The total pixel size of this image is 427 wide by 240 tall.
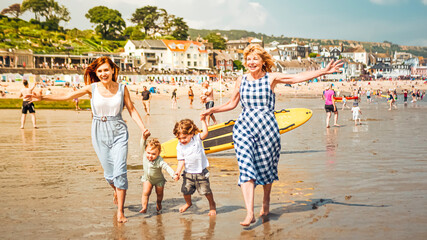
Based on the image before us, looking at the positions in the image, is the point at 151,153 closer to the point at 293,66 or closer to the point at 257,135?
the point at 257,135

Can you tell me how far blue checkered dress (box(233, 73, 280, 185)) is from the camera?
16.0ft

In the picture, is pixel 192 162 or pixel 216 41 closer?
pixel 192 162

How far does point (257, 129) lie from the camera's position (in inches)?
196

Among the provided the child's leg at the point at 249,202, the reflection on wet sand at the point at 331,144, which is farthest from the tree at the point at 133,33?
the child's leg at the point at 249,202

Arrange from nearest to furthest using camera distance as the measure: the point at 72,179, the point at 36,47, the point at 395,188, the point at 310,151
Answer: the point at 395,188 → the point at 72,179 → the point at 310,151 → the point at 36,47

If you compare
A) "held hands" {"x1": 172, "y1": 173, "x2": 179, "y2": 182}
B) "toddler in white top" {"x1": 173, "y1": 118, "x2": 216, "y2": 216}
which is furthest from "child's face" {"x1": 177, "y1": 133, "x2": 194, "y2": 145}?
"held hands" {"x1": 172, "y1": 173, "x2": 179, "y2": 182}

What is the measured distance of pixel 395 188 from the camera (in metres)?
6.48

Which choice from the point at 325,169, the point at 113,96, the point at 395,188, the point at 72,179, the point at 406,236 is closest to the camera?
the point at 406,236

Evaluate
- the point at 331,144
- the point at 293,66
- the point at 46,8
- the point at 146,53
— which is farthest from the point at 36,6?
the point at 331,144

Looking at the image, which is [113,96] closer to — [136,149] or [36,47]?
[136,149]

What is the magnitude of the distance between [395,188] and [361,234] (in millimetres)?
2355

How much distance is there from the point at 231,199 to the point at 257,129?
149 centimetres

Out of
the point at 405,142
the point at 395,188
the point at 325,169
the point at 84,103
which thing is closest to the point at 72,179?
the point at 325,169

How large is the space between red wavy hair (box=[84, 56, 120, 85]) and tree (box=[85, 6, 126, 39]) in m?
125
